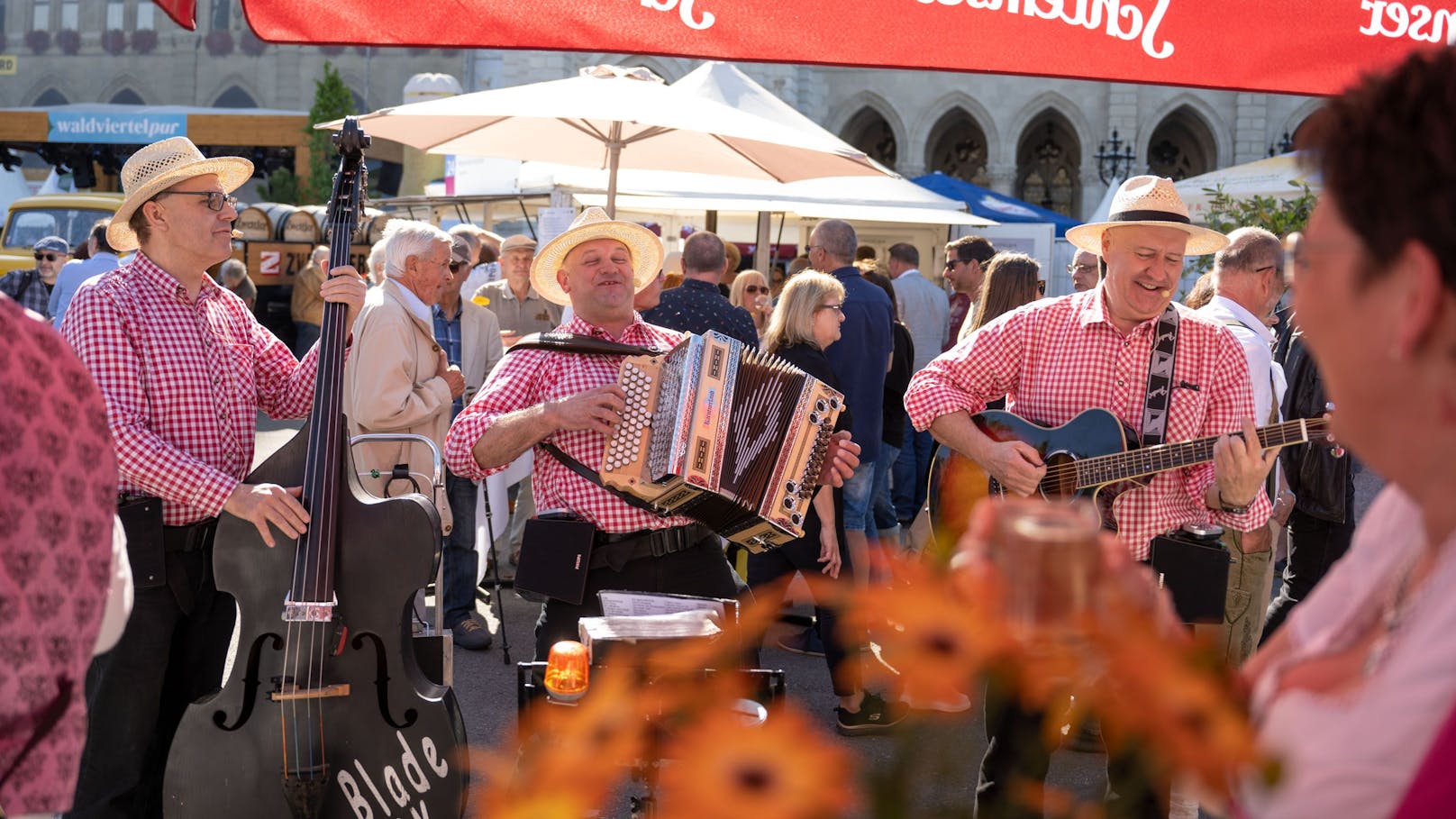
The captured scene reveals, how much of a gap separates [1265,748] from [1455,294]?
0.41 metres

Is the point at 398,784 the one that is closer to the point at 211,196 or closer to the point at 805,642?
the point at 211,196

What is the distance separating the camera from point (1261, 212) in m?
10.9

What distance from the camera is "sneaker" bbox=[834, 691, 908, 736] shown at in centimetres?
595

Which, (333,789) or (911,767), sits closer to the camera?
(911,767)

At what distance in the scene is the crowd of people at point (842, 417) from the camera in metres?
1.16

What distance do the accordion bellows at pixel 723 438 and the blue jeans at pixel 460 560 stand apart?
339 centimetres

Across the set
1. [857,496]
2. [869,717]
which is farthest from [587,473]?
[857,496]

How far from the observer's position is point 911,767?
973 mm

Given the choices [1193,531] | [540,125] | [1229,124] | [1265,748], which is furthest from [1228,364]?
[1229,124]

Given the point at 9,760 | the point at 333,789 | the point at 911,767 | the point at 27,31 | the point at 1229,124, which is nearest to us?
the point at 911,767

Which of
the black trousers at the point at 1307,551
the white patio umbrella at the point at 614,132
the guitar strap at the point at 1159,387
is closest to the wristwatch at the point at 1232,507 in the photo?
the guitar strap at the point at 1159,387

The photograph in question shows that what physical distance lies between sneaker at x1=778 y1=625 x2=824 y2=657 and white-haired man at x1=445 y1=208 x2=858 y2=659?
2.99 m

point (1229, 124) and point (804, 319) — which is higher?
point (1229, 124)

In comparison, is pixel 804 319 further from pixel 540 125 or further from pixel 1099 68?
pixel 1099 68
